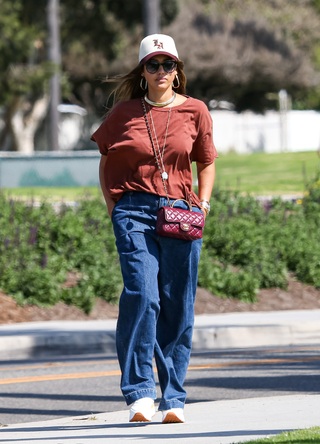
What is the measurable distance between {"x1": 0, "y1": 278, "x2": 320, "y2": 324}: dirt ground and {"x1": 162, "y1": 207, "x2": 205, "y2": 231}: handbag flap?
549 centimetres

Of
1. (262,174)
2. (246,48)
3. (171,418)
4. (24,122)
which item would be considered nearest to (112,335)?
(171,418)

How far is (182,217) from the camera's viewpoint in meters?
4.21

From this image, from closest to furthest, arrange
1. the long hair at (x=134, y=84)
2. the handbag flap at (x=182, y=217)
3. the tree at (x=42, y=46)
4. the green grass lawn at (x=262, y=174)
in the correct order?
the handbag flap at (x=182, y=217) < the long hair at (x=134, y=84) < the green grass lawn at (x=262, y=174) < the tree at (x=42, y=46)

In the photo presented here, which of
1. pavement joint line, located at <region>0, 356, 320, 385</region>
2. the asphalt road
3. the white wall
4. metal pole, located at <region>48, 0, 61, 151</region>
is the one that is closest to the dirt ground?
the asphalt road

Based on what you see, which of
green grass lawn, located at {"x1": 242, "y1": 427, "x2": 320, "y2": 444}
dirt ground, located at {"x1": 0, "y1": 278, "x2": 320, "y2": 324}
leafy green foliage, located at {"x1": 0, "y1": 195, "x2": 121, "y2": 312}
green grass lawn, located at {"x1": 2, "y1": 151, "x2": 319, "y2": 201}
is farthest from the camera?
green grass lawn, located at {"x1": 2, "y1": 151, "x2": 319, "y2": 201}

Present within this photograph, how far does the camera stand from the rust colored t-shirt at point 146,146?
14.0 feet

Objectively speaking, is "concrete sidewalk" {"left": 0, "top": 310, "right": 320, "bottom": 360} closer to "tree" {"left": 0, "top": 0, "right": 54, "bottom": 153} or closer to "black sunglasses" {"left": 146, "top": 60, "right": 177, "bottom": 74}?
"black sunglasses" {"left": 146, "top": 60, "right": 177, "bottom": 74}

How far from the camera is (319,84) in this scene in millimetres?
49500

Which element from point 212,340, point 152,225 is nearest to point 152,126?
point 152,225

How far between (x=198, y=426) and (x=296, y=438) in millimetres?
700

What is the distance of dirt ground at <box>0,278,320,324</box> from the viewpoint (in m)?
9.65

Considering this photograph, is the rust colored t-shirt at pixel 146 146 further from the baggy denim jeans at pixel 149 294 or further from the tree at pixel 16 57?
the tree at pixel 16 57

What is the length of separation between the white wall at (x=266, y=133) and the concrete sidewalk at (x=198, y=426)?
126 feet

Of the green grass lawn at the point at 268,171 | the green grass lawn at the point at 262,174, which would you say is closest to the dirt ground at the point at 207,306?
the green grass lawn at the point at 262,174
